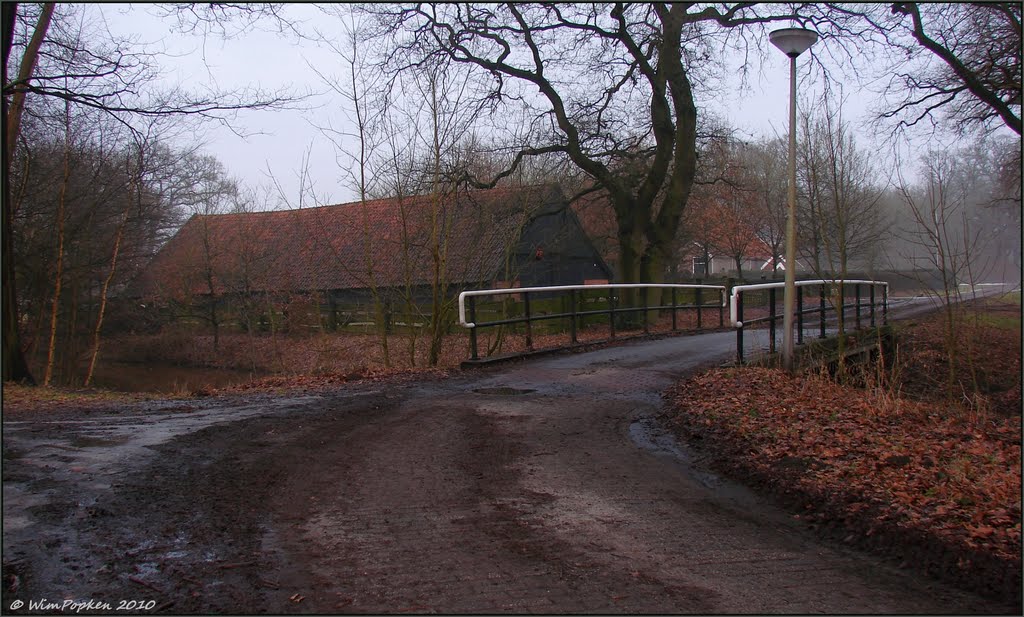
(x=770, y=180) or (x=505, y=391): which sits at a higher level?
(x=770, y=180)

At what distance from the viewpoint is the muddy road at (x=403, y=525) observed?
3439mm

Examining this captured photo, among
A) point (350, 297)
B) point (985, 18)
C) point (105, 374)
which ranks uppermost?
point (985, 18)

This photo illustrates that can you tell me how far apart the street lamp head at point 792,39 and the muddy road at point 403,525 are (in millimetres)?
5218

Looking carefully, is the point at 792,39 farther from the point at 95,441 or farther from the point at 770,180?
the point at 770,180

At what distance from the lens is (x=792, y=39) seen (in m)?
9.05

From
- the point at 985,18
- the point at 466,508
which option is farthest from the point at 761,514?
the point at 985,18

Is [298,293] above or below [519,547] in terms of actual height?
above

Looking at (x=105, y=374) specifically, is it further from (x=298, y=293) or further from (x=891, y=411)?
(x=891, y=411)

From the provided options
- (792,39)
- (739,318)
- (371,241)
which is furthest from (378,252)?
(792,39)

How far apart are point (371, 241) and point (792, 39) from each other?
8.31 m

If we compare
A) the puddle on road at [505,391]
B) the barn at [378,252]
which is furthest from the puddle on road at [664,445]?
the barn at [378,252]

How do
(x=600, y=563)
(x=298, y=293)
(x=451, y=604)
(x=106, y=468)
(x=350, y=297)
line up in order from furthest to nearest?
(x=350, y=297) < (x=298, y=293) < (x=106, y=468) < (x=600, y=563) < (x=451, y=604)

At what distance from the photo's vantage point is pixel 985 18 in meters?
14.0

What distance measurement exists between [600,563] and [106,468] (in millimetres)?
3750
